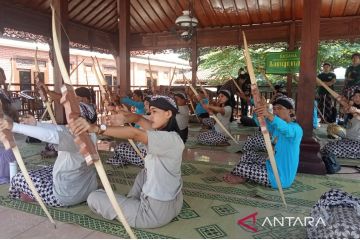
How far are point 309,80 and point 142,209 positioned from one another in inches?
101

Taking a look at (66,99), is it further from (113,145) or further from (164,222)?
(113,145)

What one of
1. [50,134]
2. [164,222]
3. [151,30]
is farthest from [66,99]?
[151,30]

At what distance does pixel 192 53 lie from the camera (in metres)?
8.78

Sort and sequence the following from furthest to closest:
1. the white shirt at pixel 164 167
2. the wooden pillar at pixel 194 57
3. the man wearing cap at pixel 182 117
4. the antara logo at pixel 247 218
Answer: the wooden pillar at pixel 194 57 < the man wearing cap at pixel 182 117 < the antara logo at pixel 247 218 < the white shirt at pixel 164 167

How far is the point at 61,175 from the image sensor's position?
7.88 feet

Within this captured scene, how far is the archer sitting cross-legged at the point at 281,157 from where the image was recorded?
275cm

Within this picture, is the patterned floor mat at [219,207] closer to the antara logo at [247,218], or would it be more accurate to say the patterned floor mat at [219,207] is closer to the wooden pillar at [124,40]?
the antara logo at [247,218]

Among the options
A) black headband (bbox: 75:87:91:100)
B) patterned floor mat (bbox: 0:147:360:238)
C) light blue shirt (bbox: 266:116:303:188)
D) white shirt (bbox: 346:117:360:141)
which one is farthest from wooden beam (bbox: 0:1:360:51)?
light blue shirt (bbox: 266:116:303:188)

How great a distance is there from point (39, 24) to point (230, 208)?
6.26 metres

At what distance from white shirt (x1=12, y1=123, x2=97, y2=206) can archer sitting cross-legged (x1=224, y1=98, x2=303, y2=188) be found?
57.1 inches

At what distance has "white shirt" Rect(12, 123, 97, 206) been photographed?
2.19 m

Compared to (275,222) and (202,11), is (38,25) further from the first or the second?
(275,222)

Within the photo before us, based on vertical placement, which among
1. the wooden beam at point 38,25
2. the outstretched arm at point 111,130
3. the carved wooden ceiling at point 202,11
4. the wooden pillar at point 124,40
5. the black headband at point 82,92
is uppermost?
the carved wooden ceiling at point 202,11

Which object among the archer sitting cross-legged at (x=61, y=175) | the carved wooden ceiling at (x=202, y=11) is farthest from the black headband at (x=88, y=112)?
the carved wooden ceiling at (x=202, y=11)
